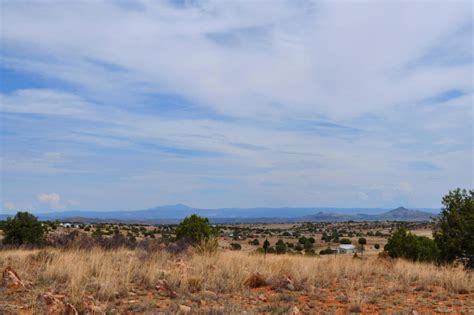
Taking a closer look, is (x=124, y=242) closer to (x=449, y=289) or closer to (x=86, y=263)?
(x=86, y=263)

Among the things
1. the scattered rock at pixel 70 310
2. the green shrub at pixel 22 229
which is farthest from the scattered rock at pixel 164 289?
the green shrub at pixel 22 229

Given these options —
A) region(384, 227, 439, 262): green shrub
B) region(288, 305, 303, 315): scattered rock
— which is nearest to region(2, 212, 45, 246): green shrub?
region(384, 227, 439, 262): green shrub

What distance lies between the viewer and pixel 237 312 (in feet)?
24.2

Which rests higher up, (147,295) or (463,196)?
(463,196)

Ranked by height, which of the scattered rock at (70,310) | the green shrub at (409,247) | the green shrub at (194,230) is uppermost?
the green shrub at (194,230)

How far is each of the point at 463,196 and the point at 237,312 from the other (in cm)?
1397

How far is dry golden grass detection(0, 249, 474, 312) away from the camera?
8.91 m

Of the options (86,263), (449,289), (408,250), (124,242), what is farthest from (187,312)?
(408,250)

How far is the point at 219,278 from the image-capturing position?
33.5 ft

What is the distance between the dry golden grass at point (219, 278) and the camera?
8914 millimetres

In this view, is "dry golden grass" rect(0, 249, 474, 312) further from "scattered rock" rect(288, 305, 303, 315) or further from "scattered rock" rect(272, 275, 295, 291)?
"scattered rock" rect(288, 305, 303, 315)

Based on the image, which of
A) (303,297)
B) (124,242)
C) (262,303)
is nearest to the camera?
(262,303)

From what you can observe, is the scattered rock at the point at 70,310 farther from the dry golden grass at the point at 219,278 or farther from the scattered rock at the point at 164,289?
the scattered rock at the point at 164,289

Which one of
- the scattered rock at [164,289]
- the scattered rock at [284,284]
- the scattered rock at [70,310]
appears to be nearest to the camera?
the scattered rock at [70,310]
